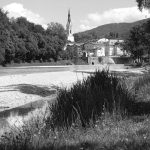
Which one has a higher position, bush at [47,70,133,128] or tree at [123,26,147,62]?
tree at [123,26,147,62]

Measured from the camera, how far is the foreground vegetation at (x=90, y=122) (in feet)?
15.3

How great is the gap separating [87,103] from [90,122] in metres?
0.66

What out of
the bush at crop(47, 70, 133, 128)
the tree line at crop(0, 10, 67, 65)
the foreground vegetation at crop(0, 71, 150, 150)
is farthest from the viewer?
the tree line at crop(0, 10, 67, 65)

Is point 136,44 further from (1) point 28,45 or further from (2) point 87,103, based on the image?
(2) point 87,103

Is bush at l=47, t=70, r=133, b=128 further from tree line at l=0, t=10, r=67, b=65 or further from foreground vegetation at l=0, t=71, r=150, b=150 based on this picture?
tree line at l=0, t=10, r=67, b=65

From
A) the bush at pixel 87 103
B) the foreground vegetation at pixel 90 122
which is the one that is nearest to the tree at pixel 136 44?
the bush at pixel 87 103

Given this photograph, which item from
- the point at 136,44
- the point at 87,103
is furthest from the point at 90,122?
the point at 136,44

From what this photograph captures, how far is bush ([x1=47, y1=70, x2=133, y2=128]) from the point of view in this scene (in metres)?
6.55

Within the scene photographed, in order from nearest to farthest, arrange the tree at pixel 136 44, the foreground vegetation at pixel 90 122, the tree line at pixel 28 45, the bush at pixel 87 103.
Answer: the foreground vegetation at pixel 90 122, the bush at pixel 87 103, the tree line at pixel 28 45, the tree at pixel 136 44

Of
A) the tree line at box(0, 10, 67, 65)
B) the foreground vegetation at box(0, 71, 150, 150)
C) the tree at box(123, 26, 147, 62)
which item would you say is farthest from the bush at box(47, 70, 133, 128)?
the tree at box(123, 26, 147, 62)

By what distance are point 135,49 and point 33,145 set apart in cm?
7937

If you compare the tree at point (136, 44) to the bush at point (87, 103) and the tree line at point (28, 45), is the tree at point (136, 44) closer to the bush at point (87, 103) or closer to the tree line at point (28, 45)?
the tree line at point (28, 45)

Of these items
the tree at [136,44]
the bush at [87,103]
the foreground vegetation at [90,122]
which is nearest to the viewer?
the foreground vegetation at [90,122]

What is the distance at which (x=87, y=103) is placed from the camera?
22.7 feet
